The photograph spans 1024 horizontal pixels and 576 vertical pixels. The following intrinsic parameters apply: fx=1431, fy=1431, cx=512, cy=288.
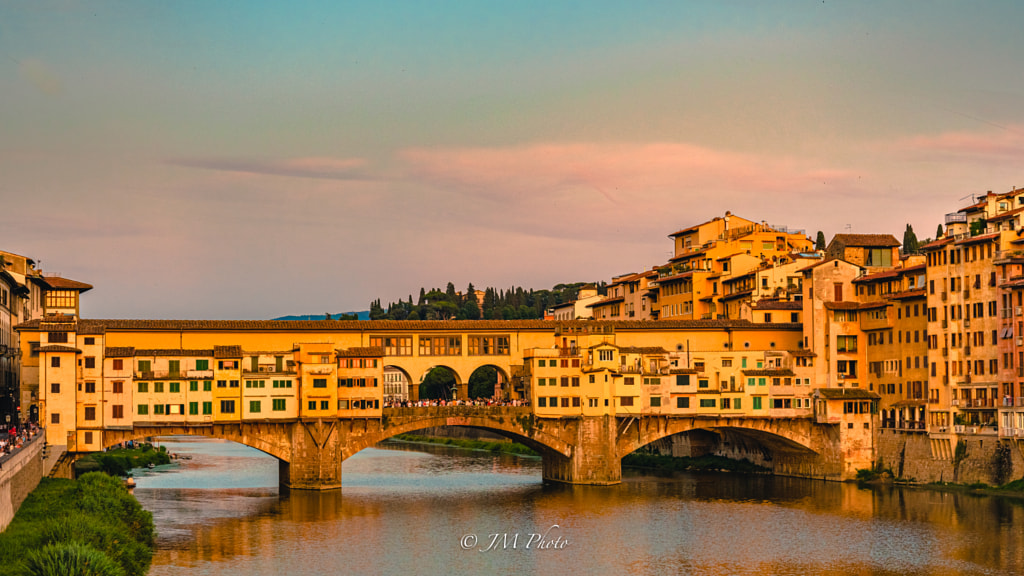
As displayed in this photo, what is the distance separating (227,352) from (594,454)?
21.4m

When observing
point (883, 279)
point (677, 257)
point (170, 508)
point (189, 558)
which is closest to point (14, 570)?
point (189, 558)

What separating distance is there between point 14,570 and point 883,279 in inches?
2265

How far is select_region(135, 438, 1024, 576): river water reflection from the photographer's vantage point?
5566cm

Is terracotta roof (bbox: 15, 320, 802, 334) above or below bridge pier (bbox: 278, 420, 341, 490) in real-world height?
above

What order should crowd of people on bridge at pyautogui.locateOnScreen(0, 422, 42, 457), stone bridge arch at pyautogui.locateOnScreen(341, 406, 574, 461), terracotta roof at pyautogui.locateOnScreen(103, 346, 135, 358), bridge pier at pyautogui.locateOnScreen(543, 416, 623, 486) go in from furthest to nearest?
bridge pier at pyautogui.locateOnScreen(543, 416, 623, 486)
stone bridge arch at pyautogui.locateOnScreen(341, 406, 574, 461)
terracotta roof at pyautogui.locateOnScreen(103, 346, 135, 358)
crowd of people on bridge at pyautogui.locateOnScreen(0, 422, 42, 457)

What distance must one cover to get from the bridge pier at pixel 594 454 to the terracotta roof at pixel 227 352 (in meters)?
19.6

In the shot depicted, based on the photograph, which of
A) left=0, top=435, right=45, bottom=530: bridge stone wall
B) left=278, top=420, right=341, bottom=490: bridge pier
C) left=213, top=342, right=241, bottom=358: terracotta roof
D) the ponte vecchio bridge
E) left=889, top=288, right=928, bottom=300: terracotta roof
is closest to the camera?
left=0, top=435, right=45, bottom=530: bridge stone wall

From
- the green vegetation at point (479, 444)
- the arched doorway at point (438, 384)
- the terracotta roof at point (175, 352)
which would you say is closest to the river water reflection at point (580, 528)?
the terracotta roof at point (175, 352)

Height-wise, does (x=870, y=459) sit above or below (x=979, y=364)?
below

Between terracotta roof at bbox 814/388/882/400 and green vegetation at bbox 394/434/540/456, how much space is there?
102ft

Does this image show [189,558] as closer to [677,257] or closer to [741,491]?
[741,491]

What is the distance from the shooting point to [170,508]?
72.4m

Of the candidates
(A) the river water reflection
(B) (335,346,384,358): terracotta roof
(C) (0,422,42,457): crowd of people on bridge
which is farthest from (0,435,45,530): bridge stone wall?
(B) (335,346,384,358): terracotta roof

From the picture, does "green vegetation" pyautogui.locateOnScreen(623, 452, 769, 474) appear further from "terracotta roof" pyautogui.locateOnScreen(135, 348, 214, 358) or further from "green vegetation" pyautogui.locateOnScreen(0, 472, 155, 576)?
"green vegetation" pyautogui.locateOnScreen(0, 472, 155, 576)
